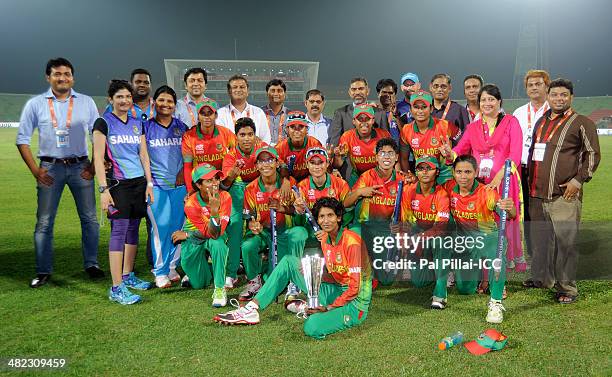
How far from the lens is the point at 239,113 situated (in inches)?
258

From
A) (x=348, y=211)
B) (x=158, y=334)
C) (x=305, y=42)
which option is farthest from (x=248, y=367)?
(x=305, y=42)

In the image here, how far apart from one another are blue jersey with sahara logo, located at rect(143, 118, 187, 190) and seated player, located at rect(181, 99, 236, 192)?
0.45 feet

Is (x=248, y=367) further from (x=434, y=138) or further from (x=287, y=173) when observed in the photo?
(x=434, y=138)

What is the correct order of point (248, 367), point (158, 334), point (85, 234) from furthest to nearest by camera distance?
point (85, 234)
point (158, 334)
point (248, 367)

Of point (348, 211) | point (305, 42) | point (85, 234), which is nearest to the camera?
point (348, 211)

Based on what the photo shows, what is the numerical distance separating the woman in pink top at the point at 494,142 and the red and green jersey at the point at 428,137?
227mm

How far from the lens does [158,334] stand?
421 centimetres

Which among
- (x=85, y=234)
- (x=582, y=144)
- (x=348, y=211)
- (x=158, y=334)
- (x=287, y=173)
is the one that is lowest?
(x=158, y=334)

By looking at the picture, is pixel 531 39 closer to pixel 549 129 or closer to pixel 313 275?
pixel 549 129

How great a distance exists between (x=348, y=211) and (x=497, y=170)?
161cm

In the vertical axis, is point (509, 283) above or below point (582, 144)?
below

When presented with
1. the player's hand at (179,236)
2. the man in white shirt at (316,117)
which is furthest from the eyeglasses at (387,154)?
the player's hand at (179,236)

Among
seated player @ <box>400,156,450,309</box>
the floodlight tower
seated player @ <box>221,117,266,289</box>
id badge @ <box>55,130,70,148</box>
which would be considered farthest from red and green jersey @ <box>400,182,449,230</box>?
the floodlight tower

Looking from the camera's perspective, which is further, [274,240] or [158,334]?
[274,240]
